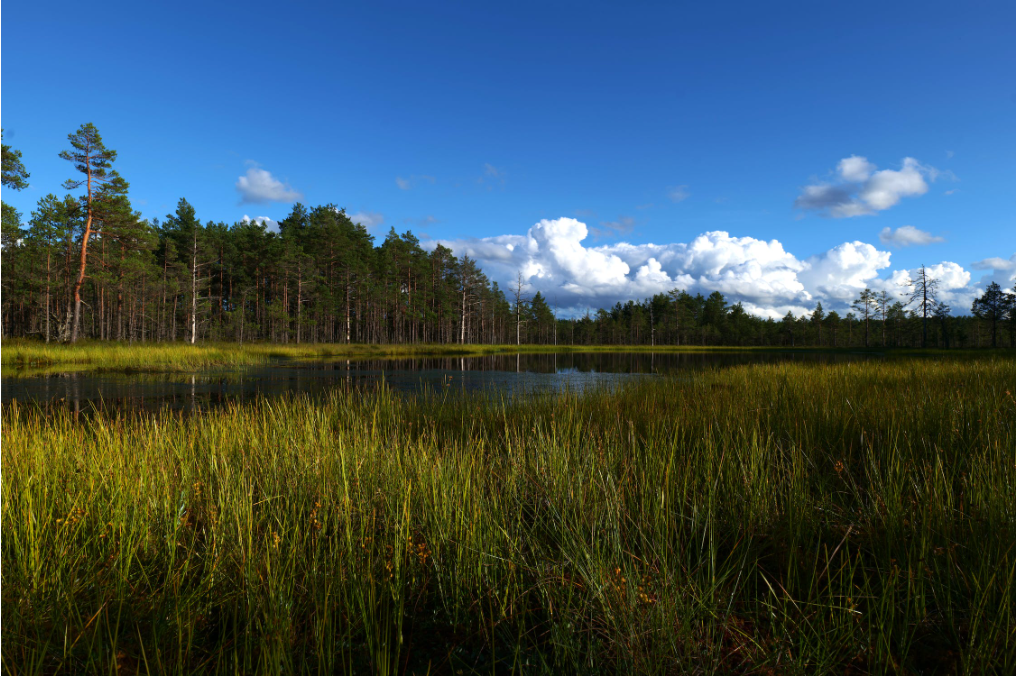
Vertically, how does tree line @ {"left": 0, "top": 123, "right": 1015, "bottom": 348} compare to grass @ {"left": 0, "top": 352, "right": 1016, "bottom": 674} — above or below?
above

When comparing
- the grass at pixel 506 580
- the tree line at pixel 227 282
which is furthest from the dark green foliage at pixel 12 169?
the grass at pixel 506 580

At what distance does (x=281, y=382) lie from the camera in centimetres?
1592

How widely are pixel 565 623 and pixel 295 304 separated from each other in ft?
183

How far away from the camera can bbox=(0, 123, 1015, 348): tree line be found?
102 ft

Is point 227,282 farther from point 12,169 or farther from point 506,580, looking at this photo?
point 506,580

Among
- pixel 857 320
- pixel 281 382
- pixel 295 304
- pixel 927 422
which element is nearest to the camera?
pixel 927 422

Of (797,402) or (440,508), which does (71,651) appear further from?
(797,402)

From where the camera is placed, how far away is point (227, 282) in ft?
177

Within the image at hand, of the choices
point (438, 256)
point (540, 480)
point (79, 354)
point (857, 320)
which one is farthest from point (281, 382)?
point (857, 320)

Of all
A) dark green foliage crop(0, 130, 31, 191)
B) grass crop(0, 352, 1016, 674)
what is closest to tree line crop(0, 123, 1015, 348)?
dark green foliage crop(0, 130, 31, 191)

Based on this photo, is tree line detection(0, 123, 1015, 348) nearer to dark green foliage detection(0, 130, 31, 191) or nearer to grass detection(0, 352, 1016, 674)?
dark green foliage detection(0, 130, 31, 191)

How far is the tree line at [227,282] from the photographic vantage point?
30.9 meters

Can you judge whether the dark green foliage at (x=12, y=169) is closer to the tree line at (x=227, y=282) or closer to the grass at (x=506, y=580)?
the tree line at (x=227, y=282)

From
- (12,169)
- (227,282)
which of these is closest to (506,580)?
(12,169)
